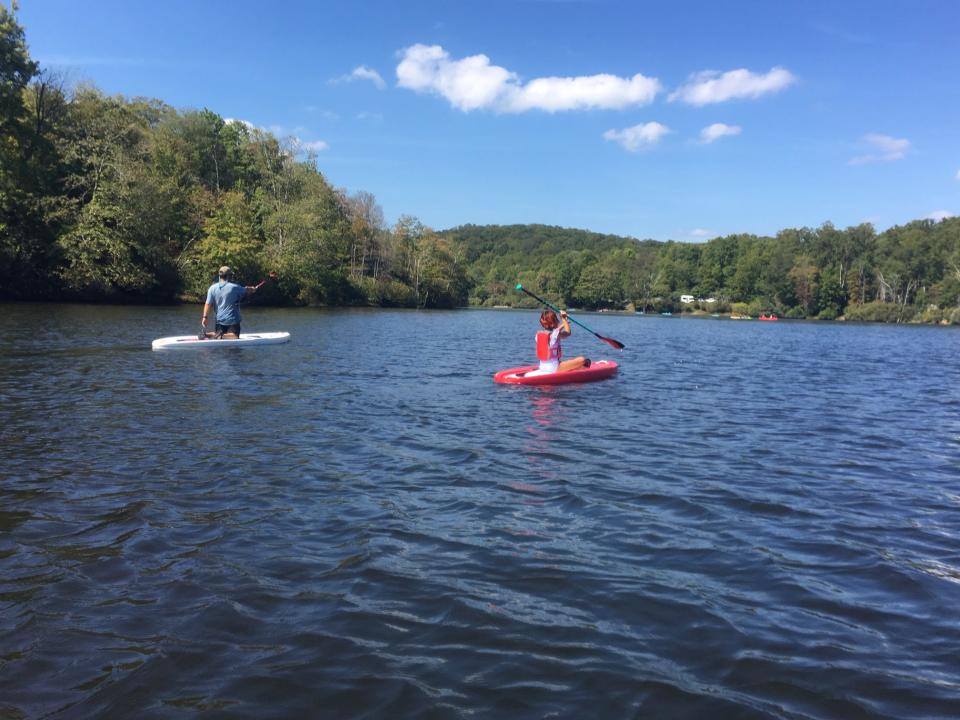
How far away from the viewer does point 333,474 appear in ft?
22.8

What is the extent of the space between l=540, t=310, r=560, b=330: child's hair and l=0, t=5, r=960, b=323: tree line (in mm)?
36423

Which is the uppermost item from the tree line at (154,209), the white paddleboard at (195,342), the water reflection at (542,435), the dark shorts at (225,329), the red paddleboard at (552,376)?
the tree line at (154,209)

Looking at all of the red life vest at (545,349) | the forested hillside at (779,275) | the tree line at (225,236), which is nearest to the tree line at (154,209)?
the tree line at (225,236)

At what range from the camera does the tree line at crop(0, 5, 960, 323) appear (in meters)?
38.9

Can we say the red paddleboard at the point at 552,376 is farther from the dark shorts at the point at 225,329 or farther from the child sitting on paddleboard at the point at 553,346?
the dark shorts at the point at 225,329

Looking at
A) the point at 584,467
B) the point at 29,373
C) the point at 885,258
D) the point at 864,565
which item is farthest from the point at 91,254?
the point at 885,258

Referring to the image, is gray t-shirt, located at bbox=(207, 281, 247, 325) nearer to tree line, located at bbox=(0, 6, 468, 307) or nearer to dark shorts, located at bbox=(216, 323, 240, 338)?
dark shorts, located at bbox=(216, 323, 240, 338)

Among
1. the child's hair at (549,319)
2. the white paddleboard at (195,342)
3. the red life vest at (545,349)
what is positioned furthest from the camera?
the white paddleboard at (195,342)

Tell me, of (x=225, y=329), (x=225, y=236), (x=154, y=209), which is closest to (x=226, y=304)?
(x=225, y=329)

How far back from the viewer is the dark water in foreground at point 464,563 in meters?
3.35

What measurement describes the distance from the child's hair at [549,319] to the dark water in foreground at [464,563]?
11.1ft

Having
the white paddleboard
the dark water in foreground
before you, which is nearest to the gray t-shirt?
the white paddleboard

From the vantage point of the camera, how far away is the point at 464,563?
15.8 ft

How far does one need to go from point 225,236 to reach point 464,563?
1995 inches
